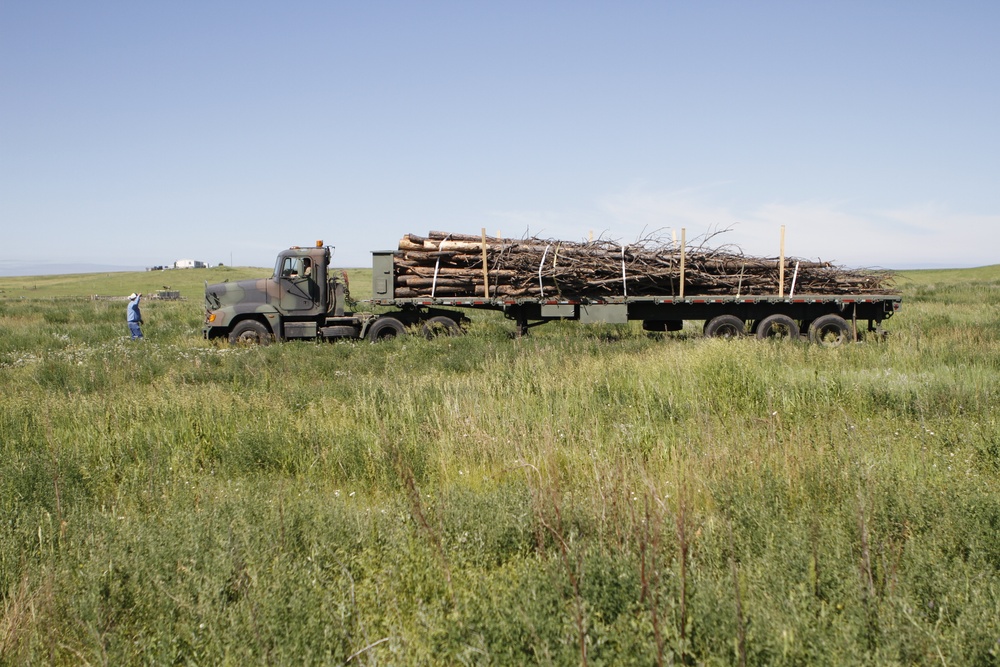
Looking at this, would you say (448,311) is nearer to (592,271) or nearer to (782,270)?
(592,271)

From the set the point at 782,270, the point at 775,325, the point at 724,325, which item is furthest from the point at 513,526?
the point at 775,325

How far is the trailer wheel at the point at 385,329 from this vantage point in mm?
15792

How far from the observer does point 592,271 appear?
49.3 ft

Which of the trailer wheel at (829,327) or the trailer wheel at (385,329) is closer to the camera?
the trailer wheel at (829,327)

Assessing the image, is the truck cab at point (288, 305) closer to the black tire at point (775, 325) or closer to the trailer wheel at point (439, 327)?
the trailer wheel at point (439, 327)

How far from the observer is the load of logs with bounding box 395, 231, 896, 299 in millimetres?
15117

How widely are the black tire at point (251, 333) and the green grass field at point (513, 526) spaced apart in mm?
7786

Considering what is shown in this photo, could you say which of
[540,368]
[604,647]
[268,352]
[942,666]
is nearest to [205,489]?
[604,647]

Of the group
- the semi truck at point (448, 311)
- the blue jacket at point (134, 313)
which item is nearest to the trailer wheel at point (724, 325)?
the semi truck at point (448, 311)

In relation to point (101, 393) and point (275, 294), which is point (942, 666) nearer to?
point (101, 393)

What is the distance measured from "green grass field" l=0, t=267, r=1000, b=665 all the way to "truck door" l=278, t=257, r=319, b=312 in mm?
8230

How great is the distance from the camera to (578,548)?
3418mm

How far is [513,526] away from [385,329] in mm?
12418

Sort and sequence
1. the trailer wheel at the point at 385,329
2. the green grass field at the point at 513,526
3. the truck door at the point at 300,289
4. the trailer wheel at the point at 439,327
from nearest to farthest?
1. the green grass field at the point at 513,526
2. the trailer wheel at the point at 439,327
3. the trailer wheel at the point at 385,329
4. the truck door at the point at 300,289
